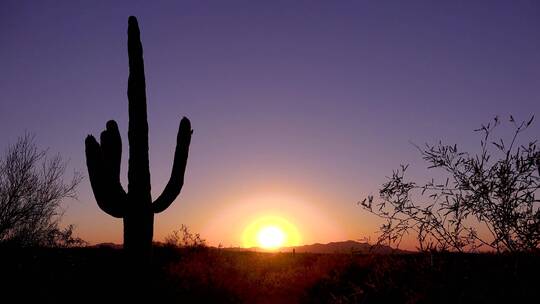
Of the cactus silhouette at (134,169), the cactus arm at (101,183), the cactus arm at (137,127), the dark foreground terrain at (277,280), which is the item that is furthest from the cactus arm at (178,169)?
the dark foreground terrain at (277,280)

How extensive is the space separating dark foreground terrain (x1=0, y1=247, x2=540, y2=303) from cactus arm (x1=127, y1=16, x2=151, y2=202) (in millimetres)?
1966

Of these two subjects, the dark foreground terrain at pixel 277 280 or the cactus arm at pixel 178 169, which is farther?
the cactus arm at pixel 178 169

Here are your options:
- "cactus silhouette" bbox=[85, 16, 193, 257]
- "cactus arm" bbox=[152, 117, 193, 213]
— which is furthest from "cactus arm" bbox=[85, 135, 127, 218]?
"cactus arm" bbox=[152, 117, 193, 213]

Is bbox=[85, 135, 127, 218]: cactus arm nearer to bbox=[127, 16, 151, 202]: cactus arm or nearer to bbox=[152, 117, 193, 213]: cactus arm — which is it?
bbox=[127, 16, 151, 202]: cactus arm

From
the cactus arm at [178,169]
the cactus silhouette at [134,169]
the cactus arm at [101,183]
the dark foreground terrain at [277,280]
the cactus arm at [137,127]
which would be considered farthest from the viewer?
the cactus arm at [178,169]

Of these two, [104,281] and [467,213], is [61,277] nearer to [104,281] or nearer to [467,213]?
[104,281]

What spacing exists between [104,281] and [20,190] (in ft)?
36.9

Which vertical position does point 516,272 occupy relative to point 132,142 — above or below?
below

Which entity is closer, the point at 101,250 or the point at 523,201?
the point at 523,201

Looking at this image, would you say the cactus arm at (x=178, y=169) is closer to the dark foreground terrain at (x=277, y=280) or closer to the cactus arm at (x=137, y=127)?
the cactus arm at (x=137, y=127)

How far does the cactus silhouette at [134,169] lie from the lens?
10.5 m

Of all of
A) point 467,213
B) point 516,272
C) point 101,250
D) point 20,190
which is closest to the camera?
point 516,272

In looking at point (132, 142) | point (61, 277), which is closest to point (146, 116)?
point (132, 142)

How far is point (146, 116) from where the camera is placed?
460 inches
